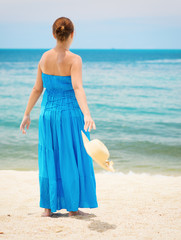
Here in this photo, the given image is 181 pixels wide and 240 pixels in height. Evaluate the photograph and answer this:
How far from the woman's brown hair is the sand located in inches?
66.2

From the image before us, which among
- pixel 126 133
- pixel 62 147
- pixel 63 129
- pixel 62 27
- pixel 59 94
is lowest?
pixel 126 133

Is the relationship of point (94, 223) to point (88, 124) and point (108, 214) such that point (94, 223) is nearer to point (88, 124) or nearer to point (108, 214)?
point (108, 214)

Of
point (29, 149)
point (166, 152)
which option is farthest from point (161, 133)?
point (29, 149)

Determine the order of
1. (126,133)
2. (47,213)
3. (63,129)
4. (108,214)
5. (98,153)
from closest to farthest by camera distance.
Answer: (98,153), (63,129), (47,213), (108,214), (126,133)

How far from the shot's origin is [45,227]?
10.2 ft

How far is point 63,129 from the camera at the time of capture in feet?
10.7

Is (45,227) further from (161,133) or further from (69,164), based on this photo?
(161,133)

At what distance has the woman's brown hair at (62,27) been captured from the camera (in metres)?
3.13

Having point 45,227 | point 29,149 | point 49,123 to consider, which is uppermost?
point 49,123

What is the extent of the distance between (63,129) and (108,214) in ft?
3.38

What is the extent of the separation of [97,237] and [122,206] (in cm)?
111

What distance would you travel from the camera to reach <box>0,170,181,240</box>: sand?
Answer: 2.97 meters

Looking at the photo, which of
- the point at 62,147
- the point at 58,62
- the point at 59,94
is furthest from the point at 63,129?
the point at 58,62

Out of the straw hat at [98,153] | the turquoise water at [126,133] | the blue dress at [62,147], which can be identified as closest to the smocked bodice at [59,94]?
the blue dress at [62,147]
